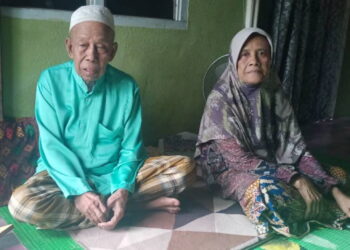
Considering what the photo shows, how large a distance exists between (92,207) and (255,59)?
1.28 metres

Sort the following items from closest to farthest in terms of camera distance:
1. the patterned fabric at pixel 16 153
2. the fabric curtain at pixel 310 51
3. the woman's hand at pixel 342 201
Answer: the woman's hand at pixel 342 201 < the patterned fabric at pixel 16 153 < the fabric curtain at pixel 310 51

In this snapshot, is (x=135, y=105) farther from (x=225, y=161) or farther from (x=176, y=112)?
(x=176, y=112)

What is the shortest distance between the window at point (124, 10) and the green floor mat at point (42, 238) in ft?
4.09

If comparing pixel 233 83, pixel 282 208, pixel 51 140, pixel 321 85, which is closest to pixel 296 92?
pixel 321 85

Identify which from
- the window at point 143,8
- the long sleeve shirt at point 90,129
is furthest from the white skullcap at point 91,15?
the window at point 143,8

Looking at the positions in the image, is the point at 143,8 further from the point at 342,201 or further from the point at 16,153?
the point at 342,201

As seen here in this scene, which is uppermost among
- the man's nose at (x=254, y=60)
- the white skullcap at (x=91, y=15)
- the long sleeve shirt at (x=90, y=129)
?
the white skullcap at (x=91, y=15)

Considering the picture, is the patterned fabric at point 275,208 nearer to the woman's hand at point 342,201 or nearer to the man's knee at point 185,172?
the woman's hand at point 342,201

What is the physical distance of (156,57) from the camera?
2.89m

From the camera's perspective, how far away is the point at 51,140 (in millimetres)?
1908

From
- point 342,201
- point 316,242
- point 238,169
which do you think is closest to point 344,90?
point 342,201

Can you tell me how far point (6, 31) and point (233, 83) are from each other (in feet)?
4.64

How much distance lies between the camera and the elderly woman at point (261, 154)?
76.9 inches

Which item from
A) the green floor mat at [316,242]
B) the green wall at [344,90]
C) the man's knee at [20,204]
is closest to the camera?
the man's knee at [20,204]
